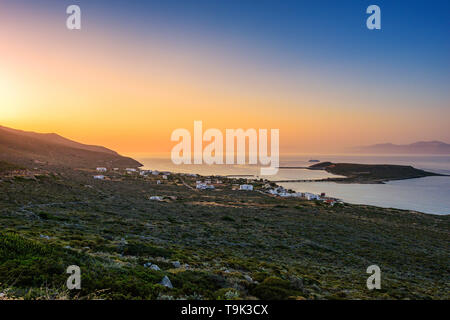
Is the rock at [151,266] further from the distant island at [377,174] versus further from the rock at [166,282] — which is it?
the distant island at [377,174]

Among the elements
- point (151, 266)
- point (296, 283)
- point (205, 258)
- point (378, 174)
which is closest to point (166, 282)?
point (151, 266)

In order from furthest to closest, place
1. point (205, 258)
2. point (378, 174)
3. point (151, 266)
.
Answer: point (378, 174), point (205, 258), point (151, 266)

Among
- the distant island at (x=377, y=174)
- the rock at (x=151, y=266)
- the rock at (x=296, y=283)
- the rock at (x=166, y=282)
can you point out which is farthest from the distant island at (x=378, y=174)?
the rock at (x=166, y=282)

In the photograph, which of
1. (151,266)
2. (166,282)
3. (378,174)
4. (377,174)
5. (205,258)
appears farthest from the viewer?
(377,174)

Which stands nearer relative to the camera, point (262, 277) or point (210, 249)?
point (262, 277)

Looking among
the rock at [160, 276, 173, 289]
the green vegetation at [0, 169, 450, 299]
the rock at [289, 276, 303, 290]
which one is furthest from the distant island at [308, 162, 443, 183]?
the rock at [160, 276, 173, 289]

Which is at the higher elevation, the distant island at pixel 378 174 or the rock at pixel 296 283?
the rock at pixel 296 283

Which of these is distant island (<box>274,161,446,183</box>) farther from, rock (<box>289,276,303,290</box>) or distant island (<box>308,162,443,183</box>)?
rock (<box>289,276,303,290</box>)

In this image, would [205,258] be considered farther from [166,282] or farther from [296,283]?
[166,282]

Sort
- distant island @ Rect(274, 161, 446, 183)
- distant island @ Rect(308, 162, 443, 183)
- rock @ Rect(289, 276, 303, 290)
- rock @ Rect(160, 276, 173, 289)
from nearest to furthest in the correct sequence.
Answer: rock @ Rect(160, 276, 173, 289), rock @ Rect(289, 276, 303, 290), distant island @ Rect(274, 161, 446, 183), distant island @ Rect(308, 162, 443, 183)
